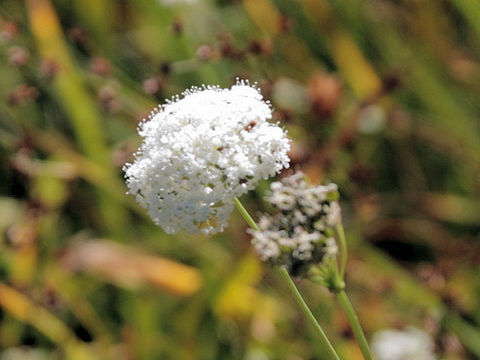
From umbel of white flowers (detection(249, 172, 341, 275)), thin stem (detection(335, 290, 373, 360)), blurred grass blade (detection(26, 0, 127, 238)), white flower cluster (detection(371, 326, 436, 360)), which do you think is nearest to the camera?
umbel of white flowers (detection(249, 172, 341, 275))

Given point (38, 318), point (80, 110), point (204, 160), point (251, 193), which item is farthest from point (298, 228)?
point (80, 110)

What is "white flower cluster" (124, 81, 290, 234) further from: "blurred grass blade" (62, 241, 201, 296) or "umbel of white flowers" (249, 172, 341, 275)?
"blurred grass blade" (62, 241, 201, 296)

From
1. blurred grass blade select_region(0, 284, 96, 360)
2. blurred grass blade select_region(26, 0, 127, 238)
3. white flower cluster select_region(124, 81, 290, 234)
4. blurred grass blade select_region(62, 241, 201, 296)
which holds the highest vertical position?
blurred grass blade select_region(26, 0, 127, 238)

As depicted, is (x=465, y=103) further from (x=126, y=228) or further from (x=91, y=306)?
(x=91, y=306)

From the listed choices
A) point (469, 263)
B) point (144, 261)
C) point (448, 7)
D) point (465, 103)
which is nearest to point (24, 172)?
point (144, 261)

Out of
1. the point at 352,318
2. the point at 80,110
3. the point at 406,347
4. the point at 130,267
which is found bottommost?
the point at 352,318

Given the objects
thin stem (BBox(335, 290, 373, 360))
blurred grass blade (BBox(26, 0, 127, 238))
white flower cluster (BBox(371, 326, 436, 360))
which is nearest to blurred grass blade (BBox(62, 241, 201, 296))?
blurred grass blade (BBox(26, 0, 127, 238))

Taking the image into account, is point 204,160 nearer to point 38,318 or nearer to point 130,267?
point 130,267
